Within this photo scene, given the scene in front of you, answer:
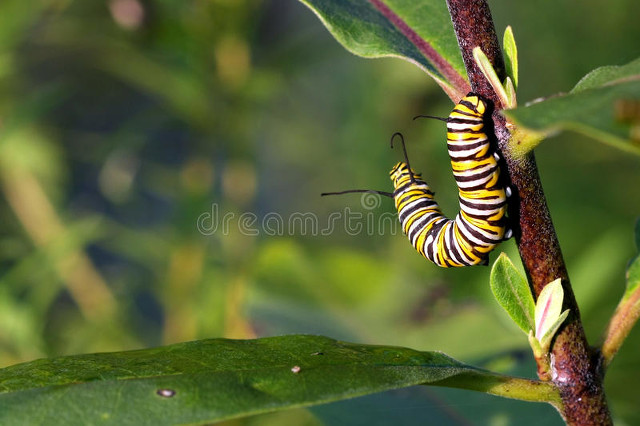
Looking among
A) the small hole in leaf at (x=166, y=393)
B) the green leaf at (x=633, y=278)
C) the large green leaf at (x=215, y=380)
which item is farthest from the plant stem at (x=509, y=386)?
the small hole in leaf at (x=166, y=393)

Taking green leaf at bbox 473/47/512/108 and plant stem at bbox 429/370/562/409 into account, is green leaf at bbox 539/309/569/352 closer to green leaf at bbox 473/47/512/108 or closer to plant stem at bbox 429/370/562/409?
plant stem at bbox 429/370/562/409

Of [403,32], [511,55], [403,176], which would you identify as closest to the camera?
[511,55]

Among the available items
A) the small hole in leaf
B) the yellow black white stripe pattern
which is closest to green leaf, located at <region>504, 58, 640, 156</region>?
the yellow black white stripe pattern

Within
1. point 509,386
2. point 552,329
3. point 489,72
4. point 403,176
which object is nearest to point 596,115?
point 489,72

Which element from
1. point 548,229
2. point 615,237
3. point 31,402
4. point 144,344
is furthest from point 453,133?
point 144,344

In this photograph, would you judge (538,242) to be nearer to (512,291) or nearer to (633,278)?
(512,291)

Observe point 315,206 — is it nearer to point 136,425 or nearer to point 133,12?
point 133,12

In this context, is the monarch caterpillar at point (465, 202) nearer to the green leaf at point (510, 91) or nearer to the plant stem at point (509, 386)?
the green leaf at point (510, 91)
